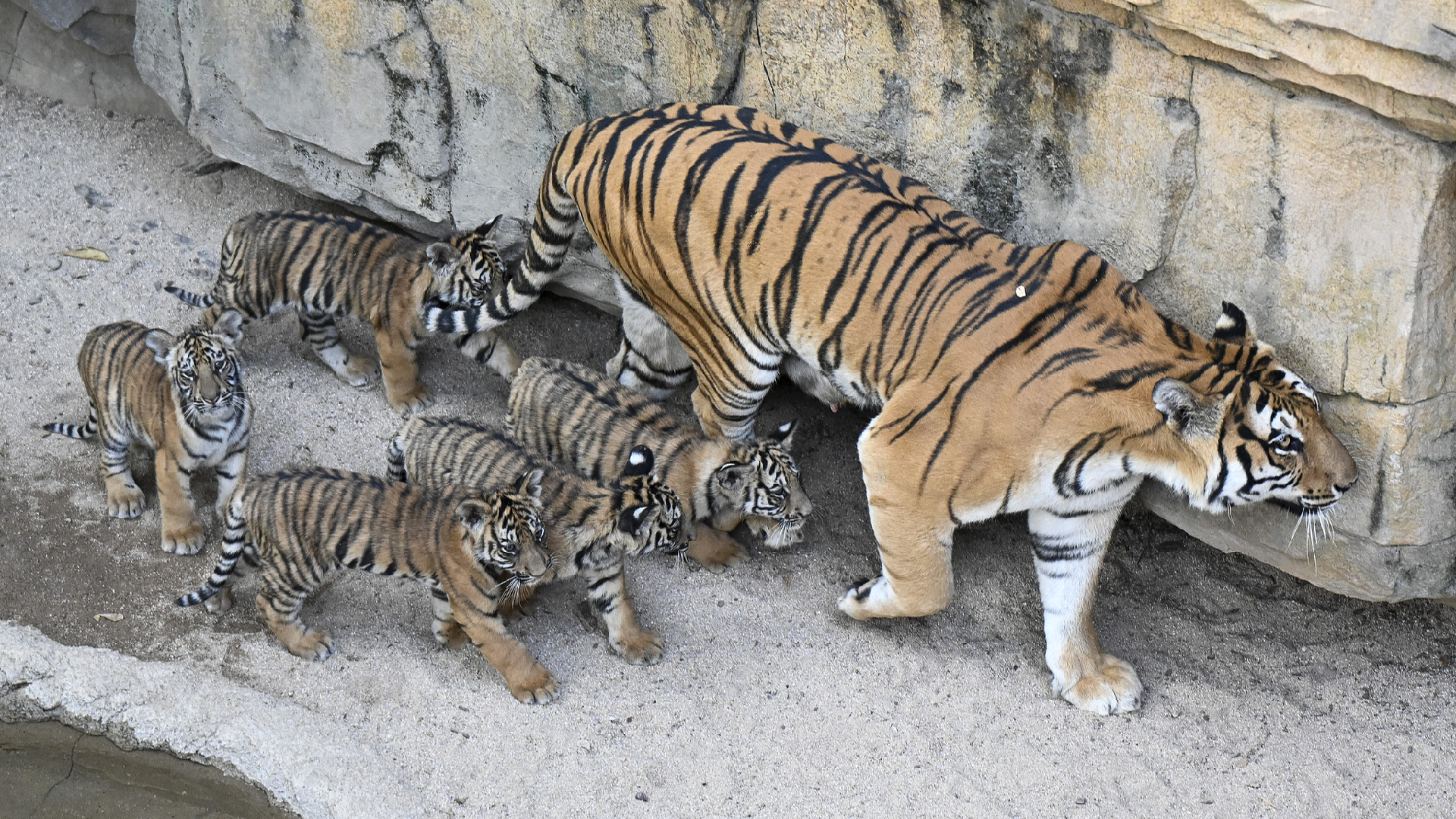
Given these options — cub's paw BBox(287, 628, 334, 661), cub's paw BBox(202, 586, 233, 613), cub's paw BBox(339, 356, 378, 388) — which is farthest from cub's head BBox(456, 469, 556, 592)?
cub's paw BBox(339, 356, 378, 388)

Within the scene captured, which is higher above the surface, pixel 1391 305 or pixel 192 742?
pixel 1391 305

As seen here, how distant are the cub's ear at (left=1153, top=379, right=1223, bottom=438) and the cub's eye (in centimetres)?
15

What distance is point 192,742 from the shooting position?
3828 mm

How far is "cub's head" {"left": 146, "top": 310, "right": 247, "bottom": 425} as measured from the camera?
4395 millimetres

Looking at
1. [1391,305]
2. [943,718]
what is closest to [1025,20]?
[1391,305]

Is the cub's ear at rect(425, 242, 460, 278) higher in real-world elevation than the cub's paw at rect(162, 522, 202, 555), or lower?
higher

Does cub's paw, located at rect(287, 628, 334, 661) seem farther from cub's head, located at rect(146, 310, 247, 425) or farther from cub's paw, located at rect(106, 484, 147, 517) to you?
cub's paw, located at rect(106, 484, 147, 517)

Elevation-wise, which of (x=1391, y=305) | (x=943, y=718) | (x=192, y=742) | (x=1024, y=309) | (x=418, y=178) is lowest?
(x=192, y=742)

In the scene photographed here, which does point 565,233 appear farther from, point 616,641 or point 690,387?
point 616,641

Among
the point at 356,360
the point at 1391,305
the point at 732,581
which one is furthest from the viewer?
the point at 356,360

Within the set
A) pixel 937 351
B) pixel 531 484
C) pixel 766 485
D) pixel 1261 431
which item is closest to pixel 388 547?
pixel 531 484

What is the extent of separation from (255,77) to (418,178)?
31.7 inches

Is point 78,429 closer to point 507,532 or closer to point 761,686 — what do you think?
point 507,532

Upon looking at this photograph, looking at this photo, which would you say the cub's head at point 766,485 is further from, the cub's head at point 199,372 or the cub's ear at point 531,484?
the cub's head at point 199,372
